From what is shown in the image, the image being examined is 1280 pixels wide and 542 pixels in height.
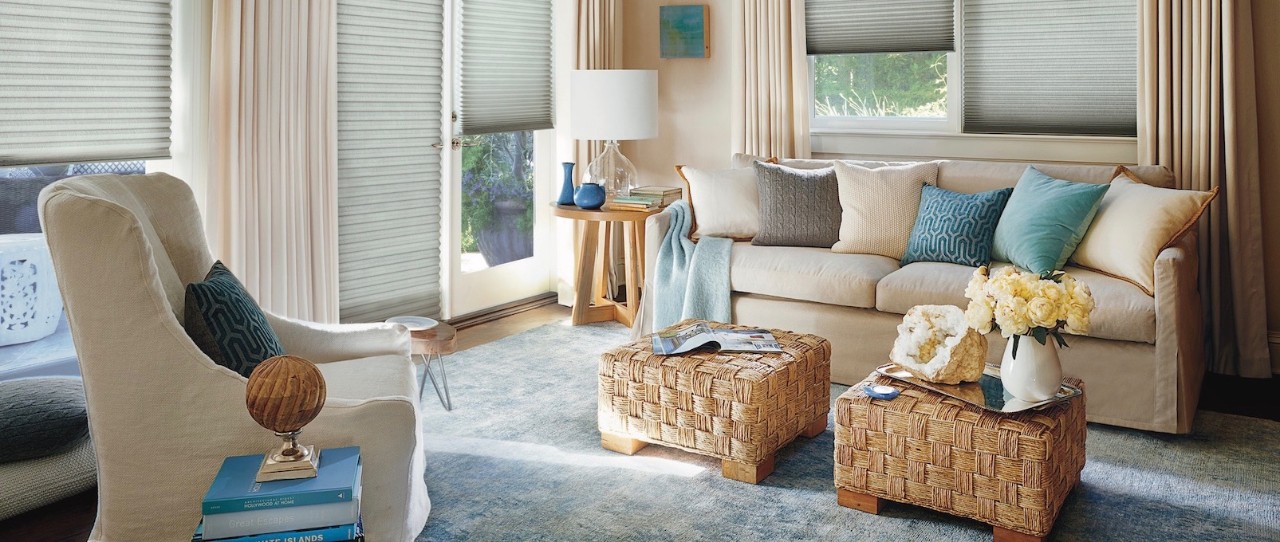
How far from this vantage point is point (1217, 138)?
13.6 ft

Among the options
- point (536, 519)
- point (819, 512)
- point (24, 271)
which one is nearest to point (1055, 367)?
point (819, 512)

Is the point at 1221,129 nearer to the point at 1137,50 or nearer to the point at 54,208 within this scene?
the point at 1137,50

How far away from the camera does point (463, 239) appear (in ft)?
17.3

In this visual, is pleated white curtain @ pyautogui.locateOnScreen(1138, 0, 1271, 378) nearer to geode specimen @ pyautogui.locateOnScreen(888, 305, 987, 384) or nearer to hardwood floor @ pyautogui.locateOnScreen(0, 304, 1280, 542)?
hardwood floor @ pyautogui.locateOnScreen(0, 304, 1280, 542)

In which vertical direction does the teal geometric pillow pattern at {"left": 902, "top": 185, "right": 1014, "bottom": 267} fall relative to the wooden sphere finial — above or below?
above

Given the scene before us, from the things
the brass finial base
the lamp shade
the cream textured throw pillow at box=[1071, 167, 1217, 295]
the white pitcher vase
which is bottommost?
the brass finial base

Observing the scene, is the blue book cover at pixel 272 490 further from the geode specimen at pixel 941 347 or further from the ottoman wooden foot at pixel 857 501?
the geode specimen at pixel 941 347

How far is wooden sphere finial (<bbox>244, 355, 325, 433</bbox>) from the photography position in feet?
6.14

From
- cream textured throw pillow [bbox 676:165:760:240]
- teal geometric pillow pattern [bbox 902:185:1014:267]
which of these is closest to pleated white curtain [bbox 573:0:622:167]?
cream textured throw pillow [bbox 676:165:760:240]

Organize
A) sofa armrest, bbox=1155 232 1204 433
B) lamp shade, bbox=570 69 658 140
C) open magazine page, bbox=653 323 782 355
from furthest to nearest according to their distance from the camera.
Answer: lamp shade, bbox=570 69 658 140 < sofa armrest, bbox=1155 232 1204 433 < open magazine page, bbox=653 323 782 355

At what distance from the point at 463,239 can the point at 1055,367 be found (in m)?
3.26

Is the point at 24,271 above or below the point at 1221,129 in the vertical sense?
below

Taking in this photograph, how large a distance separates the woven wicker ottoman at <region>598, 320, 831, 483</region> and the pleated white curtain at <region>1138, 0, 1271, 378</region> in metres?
1.93

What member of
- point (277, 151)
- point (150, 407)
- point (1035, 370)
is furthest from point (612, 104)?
point (150, 407)
